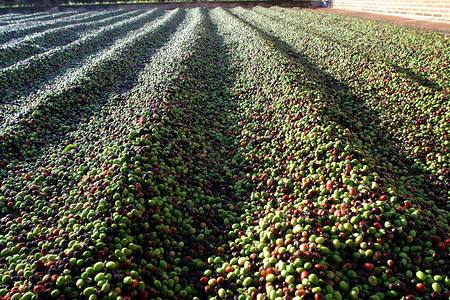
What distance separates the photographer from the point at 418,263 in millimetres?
3125

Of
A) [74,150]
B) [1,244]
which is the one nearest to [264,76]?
[74,150]

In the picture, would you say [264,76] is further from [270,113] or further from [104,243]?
[104,243]

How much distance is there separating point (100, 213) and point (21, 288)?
1175 millimetres

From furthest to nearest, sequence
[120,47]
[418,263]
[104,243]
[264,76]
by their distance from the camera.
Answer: [120,47], [264,76], [104,243], [418,263]

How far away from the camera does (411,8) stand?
19.2 metres

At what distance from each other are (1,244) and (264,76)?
8.10 meters

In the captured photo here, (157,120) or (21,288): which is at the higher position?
(157,120)

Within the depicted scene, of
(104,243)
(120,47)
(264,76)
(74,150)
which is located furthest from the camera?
(120,47)

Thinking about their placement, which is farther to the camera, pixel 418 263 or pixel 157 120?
pixel 157 120

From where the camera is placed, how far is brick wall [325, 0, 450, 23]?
16406mm

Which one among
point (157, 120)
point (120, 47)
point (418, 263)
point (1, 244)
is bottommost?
point (418, 263)

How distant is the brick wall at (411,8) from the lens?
16406mm

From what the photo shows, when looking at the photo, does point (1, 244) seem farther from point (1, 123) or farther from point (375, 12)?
point (375, 12)

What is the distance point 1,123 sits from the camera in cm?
734
